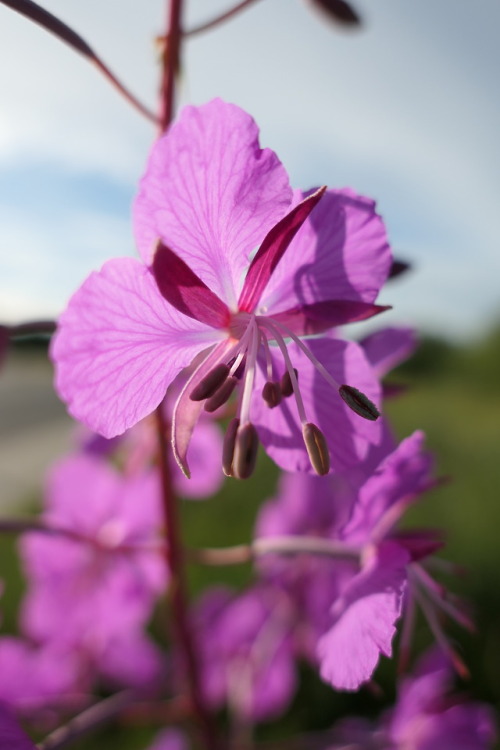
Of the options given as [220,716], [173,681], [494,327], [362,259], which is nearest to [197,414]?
[362,259]

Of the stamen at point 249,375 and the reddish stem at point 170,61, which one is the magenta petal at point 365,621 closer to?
the stamen at point 249,375

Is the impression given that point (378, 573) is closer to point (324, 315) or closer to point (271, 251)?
point (324, 315)

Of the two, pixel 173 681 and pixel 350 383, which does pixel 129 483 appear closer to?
pixel 173 681

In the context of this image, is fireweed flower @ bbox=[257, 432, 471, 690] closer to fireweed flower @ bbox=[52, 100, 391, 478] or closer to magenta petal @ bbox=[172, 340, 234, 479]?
fireweed flower @ bbox=[52, 100, 391, 478]

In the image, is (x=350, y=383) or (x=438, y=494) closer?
(x=350, y=383)

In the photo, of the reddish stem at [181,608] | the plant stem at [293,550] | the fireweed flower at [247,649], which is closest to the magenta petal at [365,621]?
the plant stem at [293,550]

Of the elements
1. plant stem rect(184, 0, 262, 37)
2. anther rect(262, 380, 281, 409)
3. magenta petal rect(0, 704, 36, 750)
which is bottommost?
magenta petal rect(0, 704, 36, 750)

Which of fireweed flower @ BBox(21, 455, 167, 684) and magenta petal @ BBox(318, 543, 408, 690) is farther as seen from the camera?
→ fireweed flower @ BBox(21, 455, 167, 684)

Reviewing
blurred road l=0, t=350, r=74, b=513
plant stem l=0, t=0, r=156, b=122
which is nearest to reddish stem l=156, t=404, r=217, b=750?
plant stem l=0, t=0, r=156, b=122
